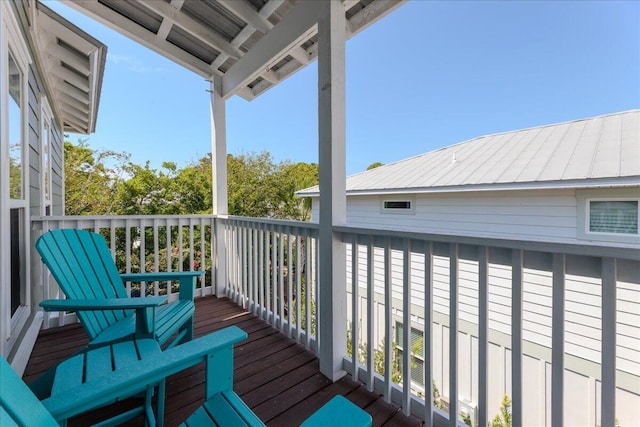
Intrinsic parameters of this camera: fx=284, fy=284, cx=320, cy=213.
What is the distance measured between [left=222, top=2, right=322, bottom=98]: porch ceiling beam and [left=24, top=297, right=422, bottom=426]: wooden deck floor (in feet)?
8.24

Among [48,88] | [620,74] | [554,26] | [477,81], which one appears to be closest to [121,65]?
[48,88]

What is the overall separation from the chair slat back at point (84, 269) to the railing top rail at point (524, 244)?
174 cm

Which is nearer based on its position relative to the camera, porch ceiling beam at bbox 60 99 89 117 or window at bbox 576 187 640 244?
window at bbox 576 187 640 244

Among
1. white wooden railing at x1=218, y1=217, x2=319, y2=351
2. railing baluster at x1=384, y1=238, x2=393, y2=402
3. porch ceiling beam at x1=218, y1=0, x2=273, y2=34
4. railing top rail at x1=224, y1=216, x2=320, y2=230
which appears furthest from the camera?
porch ceiling beam at x1=218, y1=0, x2=273, y2=34

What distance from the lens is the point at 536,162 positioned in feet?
14.4

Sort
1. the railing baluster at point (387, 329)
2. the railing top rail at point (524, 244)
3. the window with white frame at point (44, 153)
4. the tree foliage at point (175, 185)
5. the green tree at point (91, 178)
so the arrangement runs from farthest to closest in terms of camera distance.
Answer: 1. the green tree at point (91, 178)
2. the tree foliage at point (175, 185)
3. the window with white frame at point (44, 153)
4. the railing baluster at point (387, 329)
5. the railing top rail at point (524, 244)

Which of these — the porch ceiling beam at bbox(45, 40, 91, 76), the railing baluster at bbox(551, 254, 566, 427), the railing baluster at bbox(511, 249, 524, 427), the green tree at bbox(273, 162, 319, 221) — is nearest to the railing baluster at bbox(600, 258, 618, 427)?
the railing baluster at bbox(551, 254, 566, 427)

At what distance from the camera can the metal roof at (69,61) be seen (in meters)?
2.67

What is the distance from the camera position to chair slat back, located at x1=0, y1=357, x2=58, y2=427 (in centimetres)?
63

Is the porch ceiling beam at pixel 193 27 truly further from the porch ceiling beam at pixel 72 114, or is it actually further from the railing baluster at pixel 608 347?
the porch ceiling beam at pixel 72 114

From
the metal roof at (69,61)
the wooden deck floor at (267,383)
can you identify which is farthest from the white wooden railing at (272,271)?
the metal roof at (69,61)

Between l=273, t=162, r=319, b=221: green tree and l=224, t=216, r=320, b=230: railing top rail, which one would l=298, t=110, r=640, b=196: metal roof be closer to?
l=273, t=162, r=319, b=221: green tree

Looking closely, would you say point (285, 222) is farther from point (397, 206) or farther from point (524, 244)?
point (397, 206)

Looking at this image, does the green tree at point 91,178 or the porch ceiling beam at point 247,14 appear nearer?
the porch ceiling beam at point 247,14
